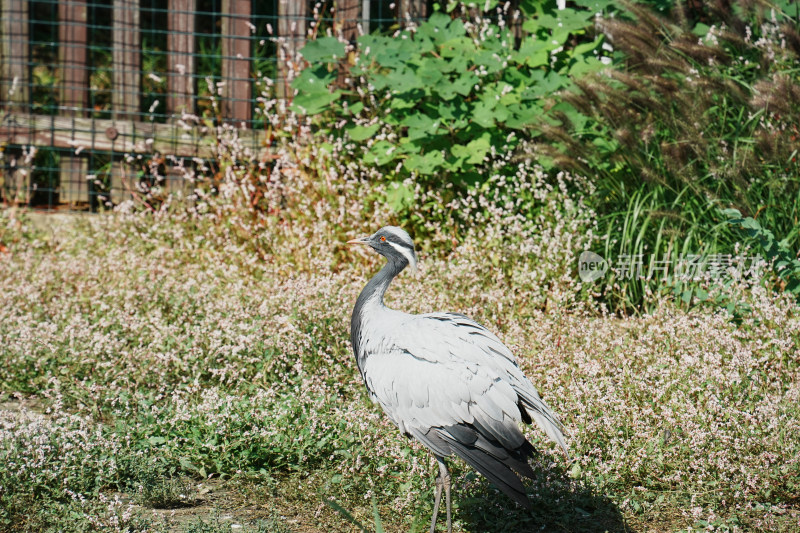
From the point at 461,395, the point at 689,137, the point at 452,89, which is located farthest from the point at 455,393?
the point at 452,89

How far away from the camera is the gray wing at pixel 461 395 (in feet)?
10.1

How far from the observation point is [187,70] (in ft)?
25.5

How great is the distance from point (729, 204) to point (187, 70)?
490 centimetres

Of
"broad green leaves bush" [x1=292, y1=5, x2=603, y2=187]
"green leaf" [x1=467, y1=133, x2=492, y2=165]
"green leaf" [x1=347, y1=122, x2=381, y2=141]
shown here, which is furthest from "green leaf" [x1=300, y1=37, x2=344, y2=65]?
"green leaf" [x1=467, y1=133, x2=492, y2=165]

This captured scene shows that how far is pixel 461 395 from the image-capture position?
10.3 feet

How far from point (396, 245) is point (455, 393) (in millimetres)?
857

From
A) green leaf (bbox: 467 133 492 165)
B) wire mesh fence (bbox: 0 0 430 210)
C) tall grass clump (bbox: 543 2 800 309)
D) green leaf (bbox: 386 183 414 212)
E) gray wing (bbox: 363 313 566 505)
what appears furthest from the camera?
wire mesh fence (bbox: 0 0 430 210)

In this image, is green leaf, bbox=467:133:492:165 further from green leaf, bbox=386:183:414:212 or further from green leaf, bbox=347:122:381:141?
green leaf, bbox=347:122:381:141

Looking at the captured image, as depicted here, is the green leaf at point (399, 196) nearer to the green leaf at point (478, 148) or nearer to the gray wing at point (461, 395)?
the green leaf at point (478, 148)

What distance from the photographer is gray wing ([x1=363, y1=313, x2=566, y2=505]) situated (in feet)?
10.1

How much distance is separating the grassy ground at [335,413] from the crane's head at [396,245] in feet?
2.51

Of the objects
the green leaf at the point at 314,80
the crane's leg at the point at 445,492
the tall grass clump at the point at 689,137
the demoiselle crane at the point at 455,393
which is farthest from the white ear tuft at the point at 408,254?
the green leaf at the point at 314,80

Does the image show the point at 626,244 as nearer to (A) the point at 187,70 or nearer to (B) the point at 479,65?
(B) the point at 479,65

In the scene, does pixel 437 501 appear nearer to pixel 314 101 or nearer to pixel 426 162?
pixel 426 162
